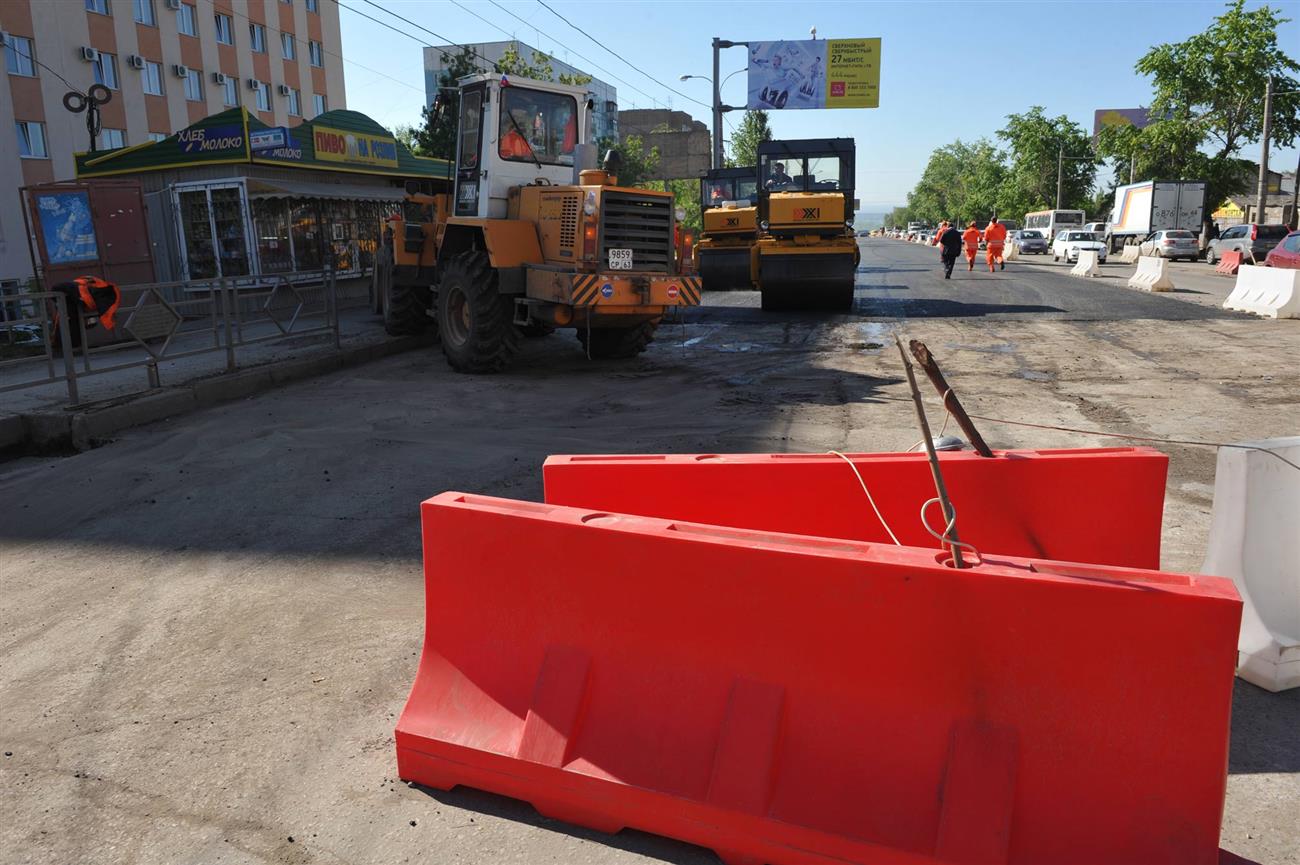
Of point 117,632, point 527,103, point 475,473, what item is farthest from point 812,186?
point 117,632

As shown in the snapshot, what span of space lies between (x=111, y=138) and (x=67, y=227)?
25.8 meters

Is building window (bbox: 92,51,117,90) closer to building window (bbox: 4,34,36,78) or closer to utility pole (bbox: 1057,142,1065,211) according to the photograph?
building window (bbox: 4,34,36,78)

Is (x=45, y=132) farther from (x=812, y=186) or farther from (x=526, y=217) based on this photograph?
(x=526, y=217)

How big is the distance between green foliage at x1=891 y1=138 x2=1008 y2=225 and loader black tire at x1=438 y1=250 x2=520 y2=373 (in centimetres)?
8077

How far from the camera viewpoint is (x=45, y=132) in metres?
31.9

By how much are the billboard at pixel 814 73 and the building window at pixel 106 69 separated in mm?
24026

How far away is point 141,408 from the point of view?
28.8 ft

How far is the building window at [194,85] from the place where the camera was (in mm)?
39219

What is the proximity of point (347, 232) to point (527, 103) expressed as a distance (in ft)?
43.3

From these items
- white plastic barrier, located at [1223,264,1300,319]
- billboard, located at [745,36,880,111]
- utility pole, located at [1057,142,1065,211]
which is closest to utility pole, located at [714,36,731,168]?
billboard, located at [745,36,880,111]

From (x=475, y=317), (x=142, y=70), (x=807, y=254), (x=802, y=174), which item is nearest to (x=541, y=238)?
(x=475, y=317)

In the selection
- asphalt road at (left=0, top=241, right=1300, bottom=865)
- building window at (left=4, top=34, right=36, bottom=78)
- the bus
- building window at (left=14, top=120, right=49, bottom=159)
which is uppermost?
building window at (left=4, top=34, right=36, bottom=78)

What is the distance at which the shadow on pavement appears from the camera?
9.93ft

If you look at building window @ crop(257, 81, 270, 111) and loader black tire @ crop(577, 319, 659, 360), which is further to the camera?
building window @ crop(257, 81, 270, 111)
